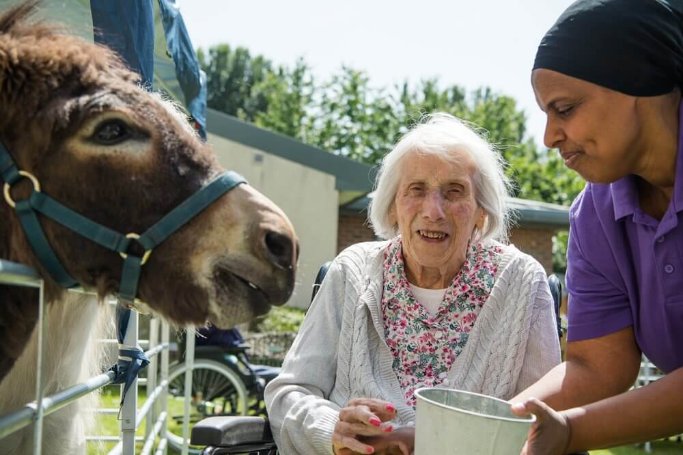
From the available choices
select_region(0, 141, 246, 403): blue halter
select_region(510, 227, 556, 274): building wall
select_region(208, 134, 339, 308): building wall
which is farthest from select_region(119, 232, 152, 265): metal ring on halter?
select_region(510, 227, 556, 274): building wall

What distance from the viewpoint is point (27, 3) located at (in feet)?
6.73

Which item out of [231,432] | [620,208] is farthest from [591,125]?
[231,432]

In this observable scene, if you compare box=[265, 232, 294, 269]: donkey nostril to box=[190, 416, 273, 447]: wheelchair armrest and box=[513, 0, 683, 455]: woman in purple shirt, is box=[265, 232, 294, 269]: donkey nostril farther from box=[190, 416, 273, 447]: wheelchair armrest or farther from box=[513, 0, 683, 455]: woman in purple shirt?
box=[190, 416, 273, 447]: wheelchair armrest

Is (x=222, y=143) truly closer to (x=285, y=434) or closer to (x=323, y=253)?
(x=323, y=253)

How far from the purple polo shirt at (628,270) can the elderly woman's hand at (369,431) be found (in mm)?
606

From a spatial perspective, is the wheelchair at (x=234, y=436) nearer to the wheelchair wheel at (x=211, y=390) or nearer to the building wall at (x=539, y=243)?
the wheelchair wheel at (x=211, y=390)

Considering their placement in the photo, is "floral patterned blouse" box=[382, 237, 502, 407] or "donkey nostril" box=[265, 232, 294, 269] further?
"floral patterned blouse" box=[382, 237, 502, 407]

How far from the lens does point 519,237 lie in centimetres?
1664

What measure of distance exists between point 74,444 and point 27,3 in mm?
1425

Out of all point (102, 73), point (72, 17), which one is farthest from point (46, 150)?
point (72, 17)

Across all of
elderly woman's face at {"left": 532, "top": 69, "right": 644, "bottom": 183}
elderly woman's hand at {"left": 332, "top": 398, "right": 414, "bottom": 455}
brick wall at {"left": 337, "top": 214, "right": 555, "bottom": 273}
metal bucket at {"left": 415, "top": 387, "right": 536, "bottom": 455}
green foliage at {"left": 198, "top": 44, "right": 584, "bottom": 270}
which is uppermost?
green foliage at {"left": 198, "top": 44, "right": 584, "bottom": 270}

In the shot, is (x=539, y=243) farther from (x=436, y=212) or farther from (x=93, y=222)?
(x=93, y=222)

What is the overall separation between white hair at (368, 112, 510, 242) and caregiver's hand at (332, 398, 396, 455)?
1041 mm

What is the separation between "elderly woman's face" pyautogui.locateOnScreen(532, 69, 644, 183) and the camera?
186cm
